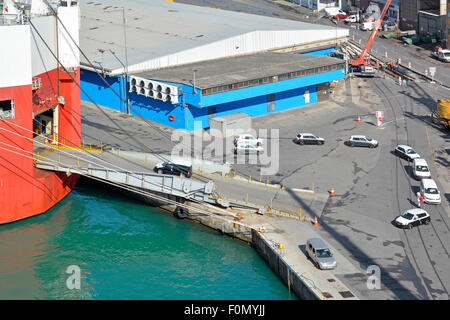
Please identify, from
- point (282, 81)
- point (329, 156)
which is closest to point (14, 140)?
point (329, 156)

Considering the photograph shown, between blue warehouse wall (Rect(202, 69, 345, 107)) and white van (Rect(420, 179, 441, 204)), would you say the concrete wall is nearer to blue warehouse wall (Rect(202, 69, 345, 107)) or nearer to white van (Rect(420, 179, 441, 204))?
white van (Rect(420, 179, 441, 204))

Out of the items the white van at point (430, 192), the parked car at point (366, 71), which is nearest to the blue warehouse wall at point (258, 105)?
the parked car at point (366, 71)

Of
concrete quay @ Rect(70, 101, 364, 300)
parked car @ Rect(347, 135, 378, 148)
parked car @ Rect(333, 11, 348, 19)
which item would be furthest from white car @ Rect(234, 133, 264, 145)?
parked car @ Rect(333, 11, 348, 19)

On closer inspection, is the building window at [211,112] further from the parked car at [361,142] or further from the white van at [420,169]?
the white van at [420,169]

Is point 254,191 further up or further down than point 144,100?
further down

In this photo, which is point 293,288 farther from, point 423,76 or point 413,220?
point 423,76

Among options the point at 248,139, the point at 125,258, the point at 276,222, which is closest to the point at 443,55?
the point at 248,139
